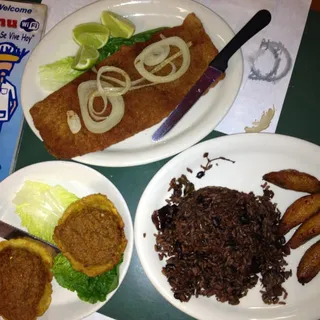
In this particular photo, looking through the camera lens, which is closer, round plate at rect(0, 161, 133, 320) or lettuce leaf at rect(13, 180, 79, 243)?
round plate at rect(0, 161, 133, 320)

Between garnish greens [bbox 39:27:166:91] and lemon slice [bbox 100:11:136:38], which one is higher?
lemon slice [bbox 100:11:136:38]

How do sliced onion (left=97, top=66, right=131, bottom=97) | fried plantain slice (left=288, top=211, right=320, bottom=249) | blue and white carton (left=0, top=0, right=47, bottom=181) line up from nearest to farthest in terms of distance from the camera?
fried plantain slice (left=288, top=211, right=320, bottom=249), sliced onion (left=97, top=66, right=131, bottom=97), blue and white carton (left=0, top=0, right=47, bottom=181)

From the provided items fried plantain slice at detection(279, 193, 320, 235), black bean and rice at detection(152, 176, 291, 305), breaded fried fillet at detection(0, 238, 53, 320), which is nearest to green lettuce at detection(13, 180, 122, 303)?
breaded fried fillet at detection(0, 238, 53, 320)

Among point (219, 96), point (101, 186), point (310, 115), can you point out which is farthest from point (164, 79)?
point (310, 115)

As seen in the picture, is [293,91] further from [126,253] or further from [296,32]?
[126,253]

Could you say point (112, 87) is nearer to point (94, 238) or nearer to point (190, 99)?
point (190, 99)

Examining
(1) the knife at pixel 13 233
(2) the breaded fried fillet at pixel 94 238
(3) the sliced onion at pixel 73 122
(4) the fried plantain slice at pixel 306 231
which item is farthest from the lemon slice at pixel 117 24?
(4) the fried plantain slice at pixel 306 231

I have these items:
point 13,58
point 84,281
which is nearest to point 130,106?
point 13,58

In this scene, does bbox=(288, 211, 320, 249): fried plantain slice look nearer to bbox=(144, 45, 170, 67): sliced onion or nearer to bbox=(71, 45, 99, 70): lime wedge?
bbox=(144, 45, 170, 67): sliced onion

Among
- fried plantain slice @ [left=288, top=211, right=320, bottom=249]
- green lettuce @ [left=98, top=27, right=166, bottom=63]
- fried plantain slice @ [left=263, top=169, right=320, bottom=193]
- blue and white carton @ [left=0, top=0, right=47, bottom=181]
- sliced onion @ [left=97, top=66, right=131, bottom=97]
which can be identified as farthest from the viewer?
blue and white carton @ [left=0, top=0, right=47, bottom=181]
